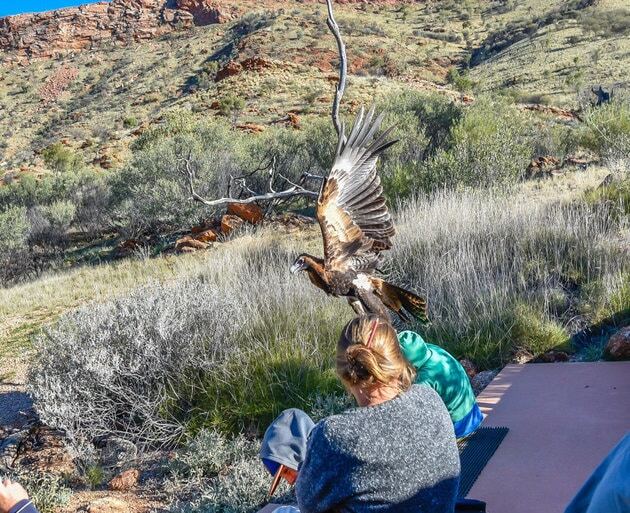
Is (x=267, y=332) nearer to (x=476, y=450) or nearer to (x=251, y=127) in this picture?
(x=476, y=450)

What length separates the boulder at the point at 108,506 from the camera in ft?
12.8

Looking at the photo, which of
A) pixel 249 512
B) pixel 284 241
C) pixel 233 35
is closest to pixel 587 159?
pixel 284 241

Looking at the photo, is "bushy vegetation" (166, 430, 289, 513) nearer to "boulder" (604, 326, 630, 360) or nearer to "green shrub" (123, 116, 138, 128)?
"boulder" (604, 326, 630, 360)

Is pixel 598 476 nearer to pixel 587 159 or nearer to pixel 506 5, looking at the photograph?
pixel 587 159

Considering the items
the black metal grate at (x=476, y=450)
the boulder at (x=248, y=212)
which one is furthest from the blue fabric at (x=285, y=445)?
the boulder at (x=248, y=212)

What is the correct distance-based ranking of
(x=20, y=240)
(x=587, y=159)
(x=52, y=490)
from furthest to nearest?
(x=20, y=240) < (x=587, y=159) < (x=52, y=490)

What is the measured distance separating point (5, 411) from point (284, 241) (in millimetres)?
4413

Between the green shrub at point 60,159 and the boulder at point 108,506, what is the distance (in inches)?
948

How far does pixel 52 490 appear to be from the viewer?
419 cm

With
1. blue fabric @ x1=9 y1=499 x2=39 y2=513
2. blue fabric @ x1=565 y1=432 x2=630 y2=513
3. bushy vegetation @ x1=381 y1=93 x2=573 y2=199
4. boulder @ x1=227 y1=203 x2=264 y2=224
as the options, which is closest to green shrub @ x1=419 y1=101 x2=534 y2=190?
bushy vegetation @ x1=381 y1=93 x2=573 y2=199

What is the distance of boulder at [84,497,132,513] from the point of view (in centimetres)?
391

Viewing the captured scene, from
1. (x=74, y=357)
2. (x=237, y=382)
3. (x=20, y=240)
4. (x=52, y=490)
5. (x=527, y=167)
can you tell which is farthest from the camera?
(x=20, y=240)

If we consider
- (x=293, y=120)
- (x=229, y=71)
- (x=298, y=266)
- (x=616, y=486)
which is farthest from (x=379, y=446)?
(x=229, y=71)

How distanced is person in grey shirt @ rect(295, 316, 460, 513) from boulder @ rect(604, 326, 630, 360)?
300cm
